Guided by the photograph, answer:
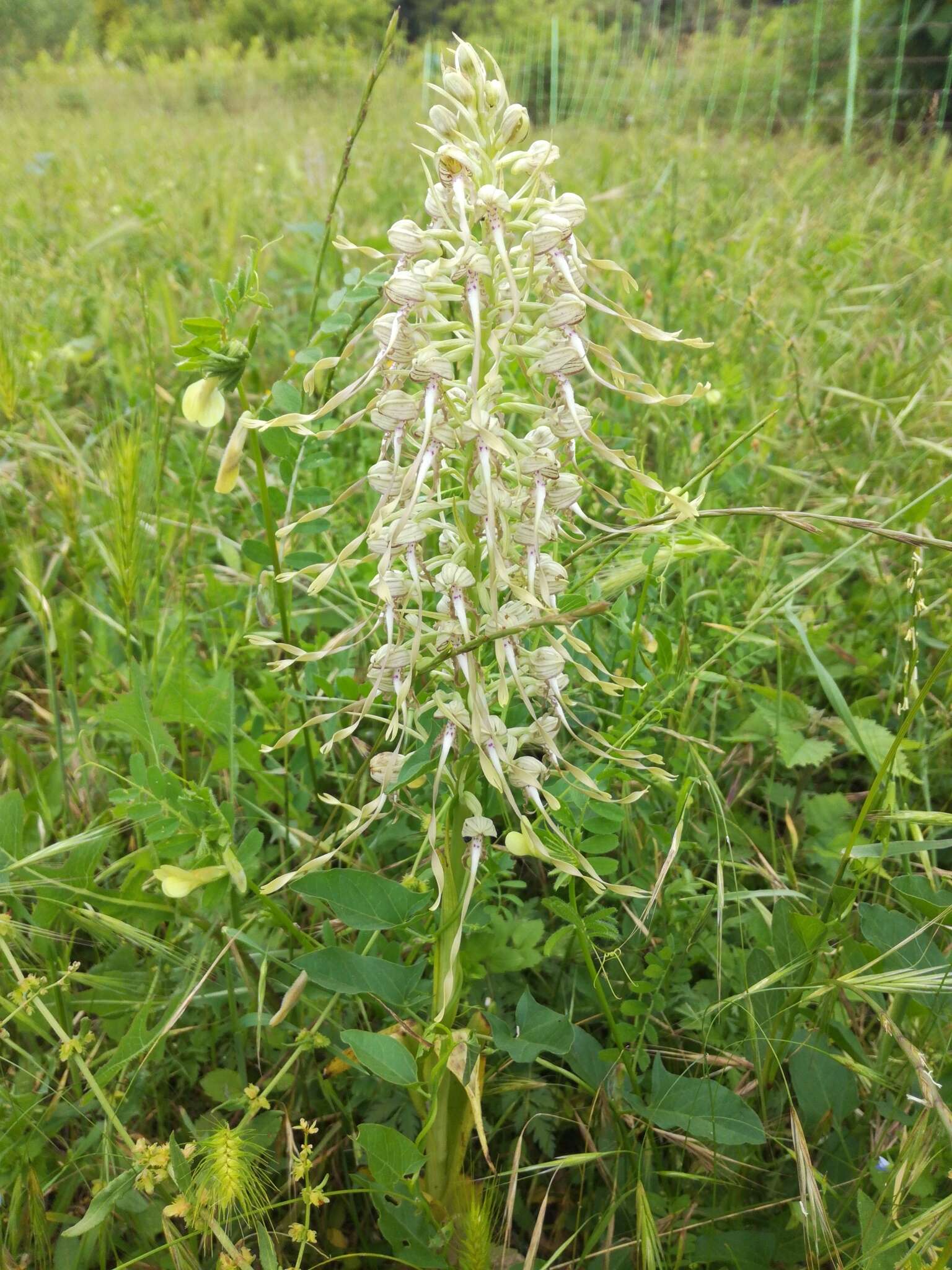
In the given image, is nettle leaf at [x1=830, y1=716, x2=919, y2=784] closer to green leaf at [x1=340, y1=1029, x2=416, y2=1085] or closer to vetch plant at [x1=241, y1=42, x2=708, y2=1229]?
vetch plant at [x1=241, y1=42, x2=708, y2=1229]

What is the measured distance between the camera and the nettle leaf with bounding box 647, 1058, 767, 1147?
3.02 ft

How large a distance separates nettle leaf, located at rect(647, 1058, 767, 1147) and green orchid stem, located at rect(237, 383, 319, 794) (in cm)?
56

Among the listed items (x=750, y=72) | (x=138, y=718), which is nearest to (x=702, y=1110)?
(x=138, y=718)

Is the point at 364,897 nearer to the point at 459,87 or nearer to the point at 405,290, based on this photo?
the point at 405,290

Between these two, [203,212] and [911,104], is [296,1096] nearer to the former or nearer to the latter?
[203,212]

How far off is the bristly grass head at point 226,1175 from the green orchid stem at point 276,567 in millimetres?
416

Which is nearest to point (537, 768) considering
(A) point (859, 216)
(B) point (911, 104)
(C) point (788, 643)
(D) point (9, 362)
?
(C) point (788, 643)

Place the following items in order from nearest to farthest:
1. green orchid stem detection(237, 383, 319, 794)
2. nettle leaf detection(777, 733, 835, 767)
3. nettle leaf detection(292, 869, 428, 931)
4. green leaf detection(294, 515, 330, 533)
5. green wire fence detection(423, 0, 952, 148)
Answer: nettle leaf detection(292, 869, 428, 931)
green orchid stem detection(237, 383, 319, 794)
green leaf detection(294, 515, 330, 533)
nettle leaf detection(777, 733, 835, 767)
green wire fence detection(423, 0, 952, 148)

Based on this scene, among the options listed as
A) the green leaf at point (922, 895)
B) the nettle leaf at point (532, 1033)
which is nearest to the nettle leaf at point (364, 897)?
the nettle leaf at point (532, 1033)

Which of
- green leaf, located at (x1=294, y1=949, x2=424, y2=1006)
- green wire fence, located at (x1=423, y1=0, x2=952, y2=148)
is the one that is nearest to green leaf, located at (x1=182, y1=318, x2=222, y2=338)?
green leaf, located at (x1=294, y1=949, x2=424, y2=1006)

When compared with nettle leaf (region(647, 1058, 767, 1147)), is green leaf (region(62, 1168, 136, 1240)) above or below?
below

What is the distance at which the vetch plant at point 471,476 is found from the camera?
812mm

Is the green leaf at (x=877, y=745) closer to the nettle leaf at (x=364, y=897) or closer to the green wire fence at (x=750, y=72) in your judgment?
the nettle leaf at (x=364, y=897)

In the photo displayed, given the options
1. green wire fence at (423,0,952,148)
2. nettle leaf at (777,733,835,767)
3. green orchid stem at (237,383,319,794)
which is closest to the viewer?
green orchid stem at (237,383,319,794)
